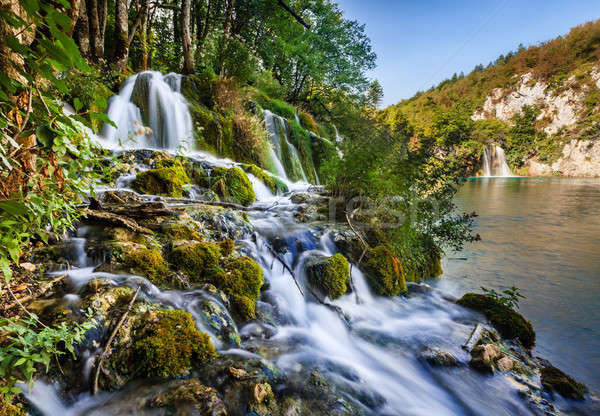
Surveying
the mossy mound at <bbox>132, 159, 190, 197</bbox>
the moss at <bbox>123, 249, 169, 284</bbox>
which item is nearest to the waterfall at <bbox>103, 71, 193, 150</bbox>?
the mossy mound at <bbox>132, 159, 190, 197</bbox>

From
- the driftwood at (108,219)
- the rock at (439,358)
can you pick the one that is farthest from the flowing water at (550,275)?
the driftwood at (108,219)

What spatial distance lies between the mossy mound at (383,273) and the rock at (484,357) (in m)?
1.49

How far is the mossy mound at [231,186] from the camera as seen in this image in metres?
5.89

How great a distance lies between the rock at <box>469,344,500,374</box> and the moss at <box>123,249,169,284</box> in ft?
11.3

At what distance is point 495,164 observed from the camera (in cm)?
5825

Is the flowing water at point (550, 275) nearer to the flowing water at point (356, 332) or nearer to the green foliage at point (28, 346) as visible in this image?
the flowing water at point (356, 332)

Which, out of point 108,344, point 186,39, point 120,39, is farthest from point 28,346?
point 186,39

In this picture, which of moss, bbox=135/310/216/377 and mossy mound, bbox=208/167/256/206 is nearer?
moss, bbox=135/310/216/377

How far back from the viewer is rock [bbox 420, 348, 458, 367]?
9.41ft

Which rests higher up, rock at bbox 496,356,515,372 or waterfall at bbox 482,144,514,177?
waterfall at bbox 482,144,514,177

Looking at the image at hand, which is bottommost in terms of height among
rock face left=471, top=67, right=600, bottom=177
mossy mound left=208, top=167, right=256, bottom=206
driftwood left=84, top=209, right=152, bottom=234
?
driftwood left=84, top=209, right=152, bottom=234

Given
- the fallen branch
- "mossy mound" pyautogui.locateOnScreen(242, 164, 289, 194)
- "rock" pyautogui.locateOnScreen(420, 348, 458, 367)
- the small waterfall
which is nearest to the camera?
the fallen branch

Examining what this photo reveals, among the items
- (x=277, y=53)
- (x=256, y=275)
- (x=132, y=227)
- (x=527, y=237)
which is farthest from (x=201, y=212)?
(x=277, y=53)

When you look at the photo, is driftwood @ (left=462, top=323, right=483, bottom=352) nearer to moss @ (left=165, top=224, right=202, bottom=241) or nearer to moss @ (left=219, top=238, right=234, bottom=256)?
moss @ (left=219, top=238, right=234, bottom=256)
